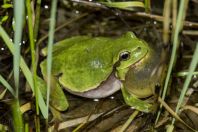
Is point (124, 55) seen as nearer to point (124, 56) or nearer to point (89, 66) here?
point (124, 56)

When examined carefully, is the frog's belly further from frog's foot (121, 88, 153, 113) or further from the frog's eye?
the frog's eye

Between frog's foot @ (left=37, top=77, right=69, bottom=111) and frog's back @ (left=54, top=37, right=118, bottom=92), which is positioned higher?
frog's back @ (left=54, top=37, right=118, bottom=92)

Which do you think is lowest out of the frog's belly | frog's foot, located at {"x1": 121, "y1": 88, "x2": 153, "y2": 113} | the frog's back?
frog's foot, located at {"x1": 121, "y1": 88, "x2": 153, "y2": 113}

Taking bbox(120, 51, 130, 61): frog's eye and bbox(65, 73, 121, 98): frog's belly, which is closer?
bbox(120, 51, 130, 61): frog's eye

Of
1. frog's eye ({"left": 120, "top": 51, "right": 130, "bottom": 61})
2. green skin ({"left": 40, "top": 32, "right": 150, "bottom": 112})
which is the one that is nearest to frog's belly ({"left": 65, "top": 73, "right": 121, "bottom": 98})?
green skin ({"left": 40, "top": 32, "right": 150, "bottom": 112})

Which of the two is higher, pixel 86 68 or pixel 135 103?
A: pixel 86 68

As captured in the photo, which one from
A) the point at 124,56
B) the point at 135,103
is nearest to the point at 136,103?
the point at 135,103
